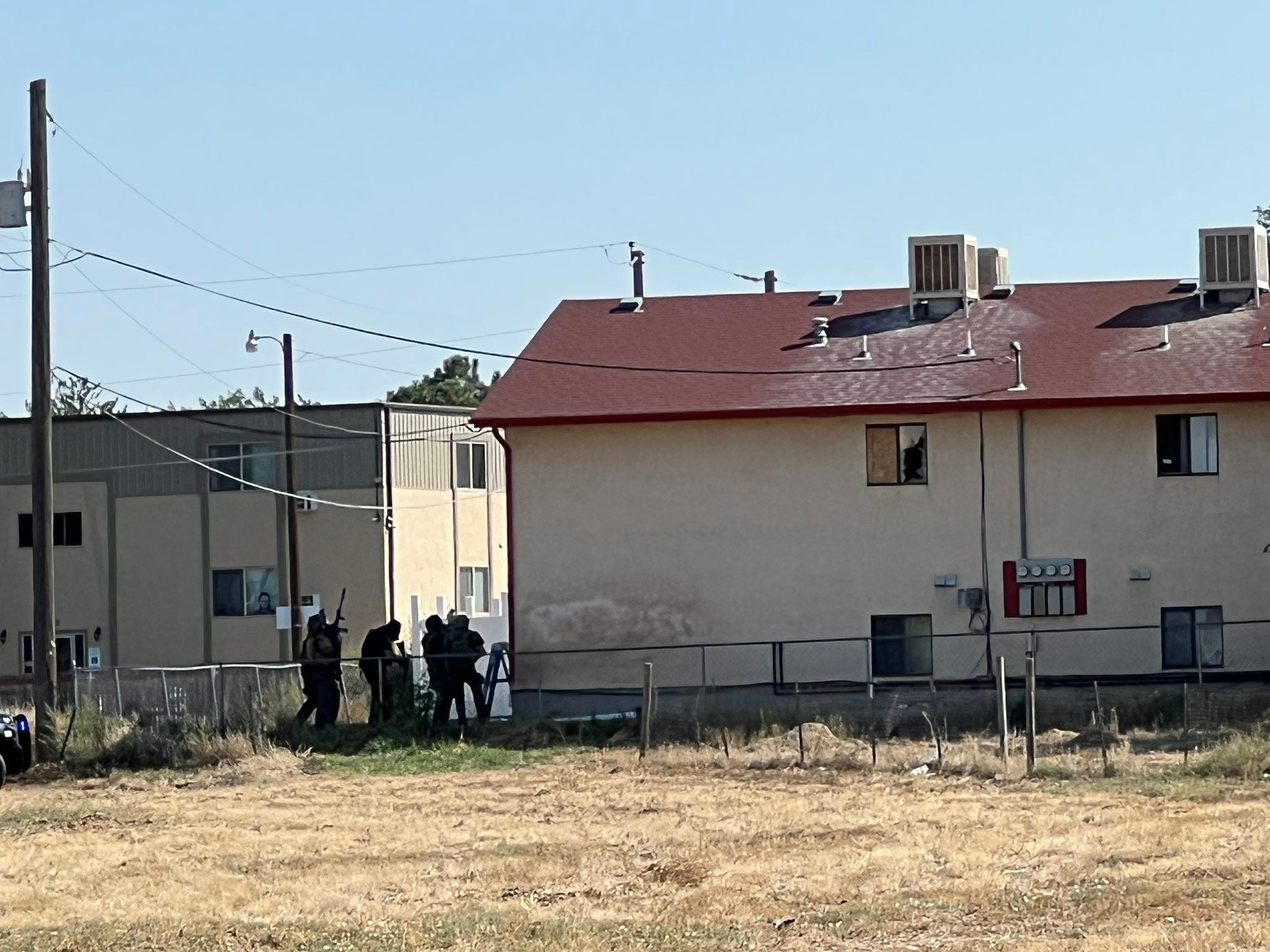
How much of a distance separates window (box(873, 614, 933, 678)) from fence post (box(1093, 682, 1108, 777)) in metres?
2.61

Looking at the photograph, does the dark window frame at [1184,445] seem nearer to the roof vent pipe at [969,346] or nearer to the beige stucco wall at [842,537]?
the beige stucco wall at [842,537]

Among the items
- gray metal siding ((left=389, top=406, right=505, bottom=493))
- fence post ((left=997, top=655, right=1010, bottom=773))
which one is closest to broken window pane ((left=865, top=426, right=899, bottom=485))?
fence post ((left=997, top=655, right=1010, bottom=773))

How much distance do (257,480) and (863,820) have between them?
33118mm

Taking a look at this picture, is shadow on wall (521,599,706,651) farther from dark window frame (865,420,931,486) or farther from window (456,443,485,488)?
window (456,443,485,488)

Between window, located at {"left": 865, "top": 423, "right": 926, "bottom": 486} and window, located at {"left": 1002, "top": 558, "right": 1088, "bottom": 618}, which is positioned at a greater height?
window, located at {"left": 865, "top": 423, "right": 926, "bottom": 486}

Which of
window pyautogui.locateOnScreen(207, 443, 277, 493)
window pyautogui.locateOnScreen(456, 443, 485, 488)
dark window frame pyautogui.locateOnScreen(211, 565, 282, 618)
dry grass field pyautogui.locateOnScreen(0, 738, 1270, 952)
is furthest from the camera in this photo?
window pyautogui.locateOnScreen(456, 443, 485, 488)

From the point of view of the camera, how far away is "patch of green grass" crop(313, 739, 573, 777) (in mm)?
24906

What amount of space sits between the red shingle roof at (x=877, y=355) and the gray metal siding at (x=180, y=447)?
48.3ft

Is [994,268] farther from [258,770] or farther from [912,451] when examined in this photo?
[258,770]

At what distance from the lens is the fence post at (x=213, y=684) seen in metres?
26.5

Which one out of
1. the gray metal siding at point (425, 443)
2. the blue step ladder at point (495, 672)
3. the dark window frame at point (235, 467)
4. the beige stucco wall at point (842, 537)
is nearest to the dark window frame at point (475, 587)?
the gray metal siding at point (425, 443)

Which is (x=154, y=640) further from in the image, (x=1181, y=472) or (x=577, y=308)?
(x=1181, y=472)

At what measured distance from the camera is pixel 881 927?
13148 millimetres

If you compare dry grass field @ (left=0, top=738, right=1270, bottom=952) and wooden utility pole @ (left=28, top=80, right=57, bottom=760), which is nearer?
dry grass field @ (left=0, top=738, right=1270, bottom=952)
